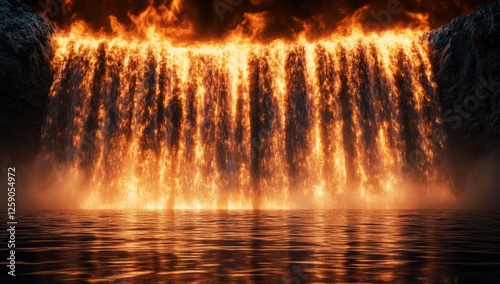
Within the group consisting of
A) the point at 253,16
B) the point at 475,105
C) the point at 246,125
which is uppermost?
the point at 253,16

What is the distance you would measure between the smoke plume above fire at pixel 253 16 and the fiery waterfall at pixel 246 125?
1.96 m

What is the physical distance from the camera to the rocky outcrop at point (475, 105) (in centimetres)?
3521

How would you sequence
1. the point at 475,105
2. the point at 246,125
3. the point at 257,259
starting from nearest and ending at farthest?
the point at 257,259, the point at 475,105, the point at 246,125

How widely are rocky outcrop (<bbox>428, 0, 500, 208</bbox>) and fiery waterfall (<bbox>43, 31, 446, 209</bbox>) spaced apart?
45.9 inches

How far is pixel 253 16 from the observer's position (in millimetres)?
42250

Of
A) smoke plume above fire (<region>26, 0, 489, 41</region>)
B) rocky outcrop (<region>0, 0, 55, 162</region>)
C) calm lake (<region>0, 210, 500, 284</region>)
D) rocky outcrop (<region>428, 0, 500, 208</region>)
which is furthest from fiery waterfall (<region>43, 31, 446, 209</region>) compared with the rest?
calm lake (<region>0, 210, 500, 284</region>)

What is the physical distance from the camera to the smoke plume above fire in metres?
41.2

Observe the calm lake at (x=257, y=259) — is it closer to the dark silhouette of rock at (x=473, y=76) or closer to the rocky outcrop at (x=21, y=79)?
the dark silhouette of rock at (x=473, y=76)

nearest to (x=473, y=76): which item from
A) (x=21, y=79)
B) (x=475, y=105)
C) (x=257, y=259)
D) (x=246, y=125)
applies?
(x=475, y=105)

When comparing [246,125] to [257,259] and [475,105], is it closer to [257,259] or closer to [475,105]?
[475,105]

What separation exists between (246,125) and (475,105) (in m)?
15.1

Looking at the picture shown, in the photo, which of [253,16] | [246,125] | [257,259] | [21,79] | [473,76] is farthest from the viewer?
[253,16]

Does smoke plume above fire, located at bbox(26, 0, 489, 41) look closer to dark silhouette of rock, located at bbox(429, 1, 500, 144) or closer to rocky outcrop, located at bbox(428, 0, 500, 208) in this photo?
dark silhouette of rock, located at bbox(429, 1, 500, 144)

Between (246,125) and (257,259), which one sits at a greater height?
(246,125)
